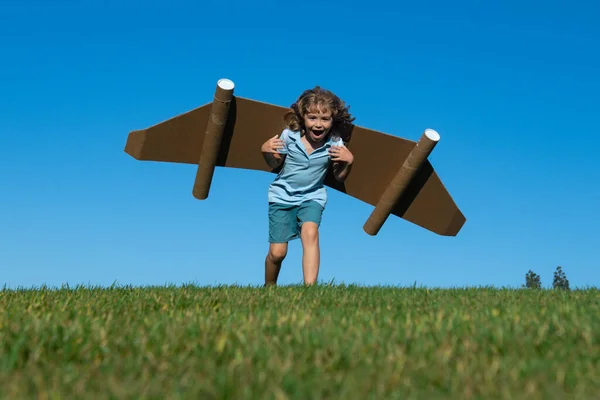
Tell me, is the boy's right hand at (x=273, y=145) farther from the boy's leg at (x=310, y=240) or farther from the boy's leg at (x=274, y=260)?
the boy's leg at (x=274, y=260)

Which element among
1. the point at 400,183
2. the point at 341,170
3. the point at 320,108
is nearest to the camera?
the point at 320,108

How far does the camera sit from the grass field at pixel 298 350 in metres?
2.38

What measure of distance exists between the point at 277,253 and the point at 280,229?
0.87ft

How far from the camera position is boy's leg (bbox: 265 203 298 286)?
7.02 meters

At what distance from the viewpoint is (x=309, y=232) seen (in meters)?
6.82

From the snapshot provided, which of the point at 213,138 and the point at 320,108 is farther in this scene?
the point at 213,138

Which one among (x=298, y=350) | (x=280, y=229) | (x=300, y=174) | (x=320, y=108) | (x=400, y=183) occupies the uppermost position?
(x=320, y=108)

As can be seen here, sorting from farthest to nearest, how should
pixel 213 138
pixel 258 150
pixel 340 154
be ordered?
1. pixel 258 150
2. pixel 213 138
3. pixel 340 154

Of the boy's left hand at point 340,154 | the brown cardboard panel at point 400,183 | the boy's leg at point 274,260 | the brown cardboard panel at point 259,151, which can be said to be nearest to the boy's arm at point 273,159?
the brown cardboard panel at point 259,151

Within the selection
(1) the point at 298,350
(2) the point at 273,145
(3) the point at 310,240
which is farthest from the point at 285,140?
(1) the point at 298,350

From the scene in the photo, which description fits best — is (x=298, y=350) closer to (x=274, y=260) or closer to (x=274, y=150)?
(x=274, y=260)

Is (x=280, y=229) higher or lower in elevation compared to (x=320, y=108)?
lower

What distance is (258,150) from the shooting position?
7645mm

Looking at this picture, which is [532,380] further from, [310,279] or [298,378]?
[310,279]
